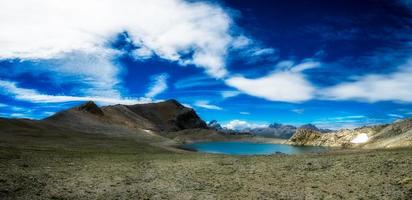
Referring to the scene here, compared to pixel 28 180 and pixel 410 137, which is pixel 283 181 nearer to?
pixel 28 180

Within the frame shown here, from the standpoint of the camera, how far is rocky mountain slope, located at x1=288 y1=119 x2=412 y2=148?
8281 centimetres

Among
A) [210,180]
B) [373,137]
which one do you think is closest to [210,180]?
[210,180]

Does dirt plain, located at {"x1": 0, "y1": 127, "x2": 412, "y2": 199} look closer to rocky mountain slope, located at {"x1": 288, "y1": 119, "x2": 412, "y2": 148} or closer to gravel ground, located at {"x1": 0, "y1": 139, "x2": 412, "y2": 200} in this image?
gravel ground, located at {"x1": 0, "y1": 139, "x2": 412, "y2": 200}

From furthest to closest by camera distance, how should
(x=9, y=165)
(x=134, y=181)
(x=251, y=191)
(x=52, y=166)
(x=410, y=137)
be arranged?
(x=410, y=137), (x=52, y=166), (x=9, y=165), (x=134, y=181), (x=251, y=191)

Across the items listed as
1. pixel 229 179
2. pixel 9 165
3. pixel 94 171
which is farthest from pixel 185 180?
pixel 9 165

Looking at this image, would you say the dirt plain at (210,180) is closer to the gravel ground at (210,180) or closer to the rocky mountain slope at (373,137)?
the gravel ground at (210,180)

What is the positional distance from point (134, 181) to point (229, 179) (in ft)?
20.2

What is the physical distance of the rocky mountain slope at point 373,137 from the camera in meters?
82.8

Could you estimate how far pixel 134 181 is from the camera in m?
25.3

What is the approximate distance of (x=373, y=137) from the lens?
118750mm

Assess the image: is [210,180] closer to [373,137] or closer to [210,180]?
[210,180]

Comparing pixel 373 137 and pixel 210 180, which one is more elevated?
pixel 373 137

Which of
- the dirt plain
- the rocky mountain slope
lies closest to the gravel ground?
the dirt plain

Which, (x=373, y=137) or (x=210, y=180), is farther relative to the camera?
(x=373, y=137)
